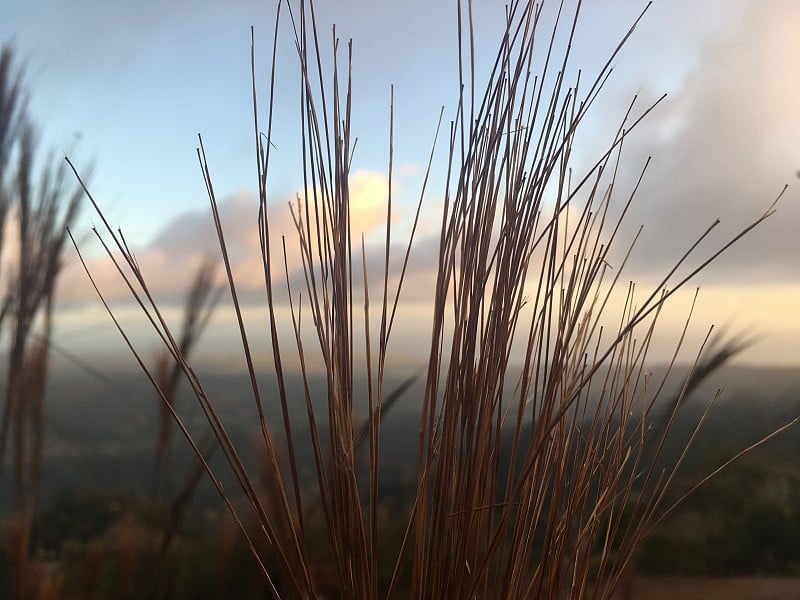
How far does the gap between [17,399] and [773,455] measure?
5.89 feet

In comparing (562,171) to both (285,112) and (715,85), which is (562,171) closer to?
(285,112)

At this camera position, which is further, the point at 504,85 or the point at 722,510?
the point at 722,510

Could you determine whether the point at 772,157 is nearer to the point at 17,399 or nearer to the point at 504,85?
the point at 504,85

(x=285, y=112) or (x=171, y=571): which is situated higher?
(x=285, y=112)

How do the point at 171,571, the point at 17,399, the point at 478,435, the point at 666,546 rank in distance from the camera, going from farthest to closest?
the point at 666,546, the point at 171,571, the point at 17,399, the point at 478,435

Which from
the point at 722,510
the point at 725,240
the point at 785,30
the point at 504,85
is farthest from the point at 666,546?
the point at 504,85

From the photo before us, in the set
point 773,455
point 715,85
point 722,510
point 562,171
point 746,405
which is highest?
point 715,85

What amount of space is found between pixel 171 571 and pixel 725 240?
1.57 metres

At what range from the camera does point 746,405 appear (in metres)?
1.92

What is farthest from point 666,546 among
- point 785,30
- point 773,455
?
point 785,30

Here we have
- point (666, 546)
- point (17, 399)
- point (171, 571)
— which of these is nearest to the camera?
point (17, 399)

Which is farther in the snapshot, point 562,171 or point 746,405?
point 746,405

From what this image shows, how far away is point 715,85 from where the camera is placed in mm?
1896

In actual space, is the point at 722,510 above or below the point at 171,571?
above
